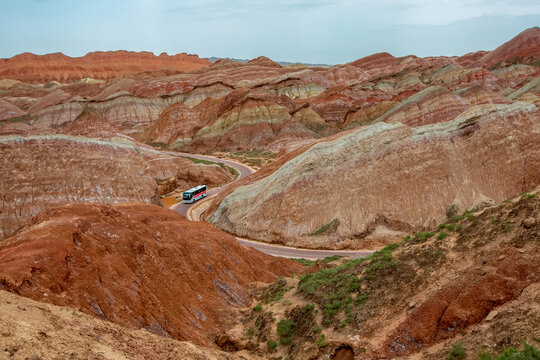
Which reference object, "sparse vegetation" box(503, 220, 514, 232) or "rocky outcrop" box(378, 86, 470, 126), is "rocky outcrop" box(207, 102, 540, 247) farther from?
"sparse vegetation" box(503, 220, 514, 232)

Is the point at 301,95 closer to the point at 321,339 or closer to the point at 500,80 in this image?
the point at 500,80

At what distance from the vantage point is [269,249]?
36.4 metres

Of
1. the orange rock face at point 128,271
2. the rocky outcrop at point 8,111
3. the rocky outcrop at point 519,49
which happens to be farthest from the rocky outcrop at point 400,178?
the rocky outcrop at point 519,49

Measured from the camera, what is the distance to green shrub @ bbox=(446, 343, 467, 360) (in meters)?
11.9

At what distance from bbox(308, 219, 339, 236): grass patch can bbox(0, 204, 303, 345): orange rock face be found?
12179 mm

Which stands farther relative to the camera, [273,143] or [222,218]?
[273,143]

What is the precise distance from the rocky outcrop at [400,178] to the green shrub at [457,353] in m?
23.8

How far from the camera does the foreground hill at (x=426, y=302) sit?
12766 mm

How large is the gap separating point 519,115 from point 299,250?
78.0 ft

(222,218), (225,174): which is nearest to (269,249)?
(222,218)

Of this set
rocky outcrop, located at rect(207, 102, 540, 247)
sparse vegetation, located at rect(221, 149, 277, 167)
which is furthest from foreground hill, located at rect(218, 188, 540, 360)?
sparse vegetation, located at rect(221, 149, 277, 167)

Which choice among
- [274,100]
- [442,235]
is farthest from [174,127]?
[442,235]

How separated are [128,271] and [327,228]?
22476mm

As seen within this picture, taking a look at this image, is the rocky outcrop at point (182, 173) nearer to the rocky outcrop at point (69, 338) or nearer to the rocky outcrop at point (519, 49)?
the rocky outcrop at point (69, 338)
